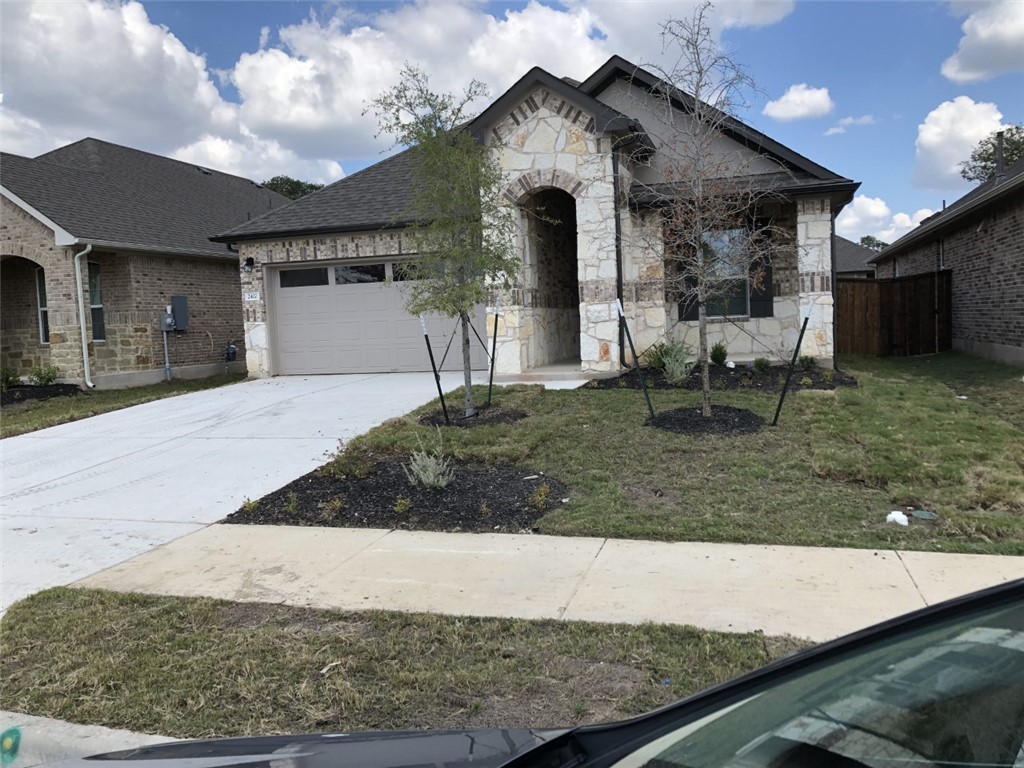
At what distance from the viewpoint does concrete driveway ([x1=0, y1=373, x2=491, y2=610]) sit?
6395 mm

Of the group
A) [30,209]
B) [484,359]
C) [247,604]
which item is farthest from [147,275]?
[247,604]

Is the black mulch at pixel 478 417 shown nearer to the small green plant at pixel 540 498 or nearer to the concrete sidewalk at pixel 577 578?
the small green plant at pixel 540 498

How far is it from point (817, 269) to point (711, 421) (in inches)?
234

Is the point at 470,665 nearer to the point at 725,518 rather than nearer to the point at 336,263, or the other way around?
the point at 725,518

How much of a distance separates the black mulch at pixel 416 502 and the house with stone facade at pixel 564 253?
5260mm

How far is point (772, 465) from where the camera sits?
7500mm

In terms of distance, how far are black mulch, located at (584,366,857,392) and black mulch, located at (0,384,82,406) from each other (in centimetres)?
1204

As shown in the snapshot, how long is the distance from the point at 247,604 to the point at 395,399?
24.8 ft

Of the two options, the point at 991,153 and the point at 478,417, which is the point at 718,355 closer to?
the point at 478,417

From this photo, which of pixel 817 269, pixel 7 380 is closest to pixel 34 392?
pixel 7 380

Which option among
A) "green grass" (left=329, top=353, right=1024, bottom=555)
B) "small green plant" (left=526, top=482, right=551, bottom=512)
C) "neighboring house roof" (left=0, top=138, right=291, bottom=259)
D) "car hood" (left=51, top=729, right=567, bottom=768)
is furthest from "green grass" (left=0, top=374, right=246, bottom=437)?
"car hood" (left=51, top=729, right=567, bottom=768)

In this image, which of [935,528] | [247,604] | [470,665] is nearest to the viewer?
[470,665]

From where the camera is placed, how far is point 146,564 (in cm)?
584

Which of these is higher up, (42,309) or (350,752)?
(42,309)
